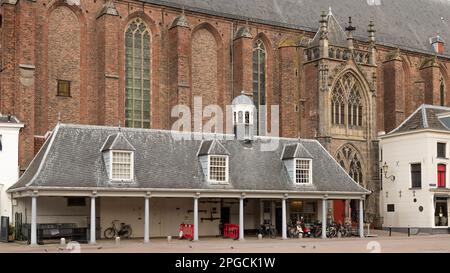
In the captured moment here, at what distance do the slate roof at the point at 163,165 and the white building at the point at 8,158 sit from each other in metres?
1.63

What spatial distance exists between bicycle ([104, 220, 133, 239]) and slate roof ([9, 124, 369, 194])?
3.32 meters

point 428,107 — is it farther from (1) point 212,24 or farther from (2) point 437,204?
(1) point 212,24

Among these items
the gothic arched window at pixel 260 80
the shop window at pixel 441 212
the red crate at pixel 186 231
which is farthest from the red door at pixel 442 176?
the red crate at pixel 186 231

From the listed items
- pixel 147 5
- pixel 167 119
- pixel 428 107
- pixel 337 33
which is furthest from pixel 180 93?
pixel 428 107

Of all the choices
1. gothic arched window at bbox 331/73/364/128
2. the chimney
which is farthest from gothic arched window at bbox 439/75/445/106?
gothic arched window at bbox 331/73/364/128

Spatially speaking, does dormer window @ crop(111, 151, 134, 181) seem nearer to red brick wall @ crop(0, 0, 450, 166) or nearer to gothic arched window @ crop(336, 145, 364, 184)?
red brick wall @ crop(0, 0, 450, 166)

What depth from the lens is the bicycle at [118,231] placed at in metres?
36.3

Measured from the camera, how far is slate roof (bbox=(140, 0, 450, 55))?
51.1m

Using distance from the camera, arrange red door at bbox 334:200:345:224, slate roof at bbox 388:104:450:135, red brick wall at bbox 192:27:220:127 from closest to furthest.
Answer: red door at bbox 334:200:345:224 → slate roof at bbox 388:104:450:135 → red brick wall at bbox 192:27:220:127

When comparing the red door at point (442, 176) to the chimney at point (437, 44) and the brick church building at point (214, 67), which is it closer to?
the brick church building at point (214, 67)

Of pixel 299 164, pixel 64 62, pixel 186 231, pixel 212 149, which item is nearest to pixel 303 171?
pixel 299 164

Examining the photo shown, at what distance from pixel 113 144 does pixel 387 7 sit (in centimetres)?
3641

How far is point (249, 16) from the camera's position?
5147cm
